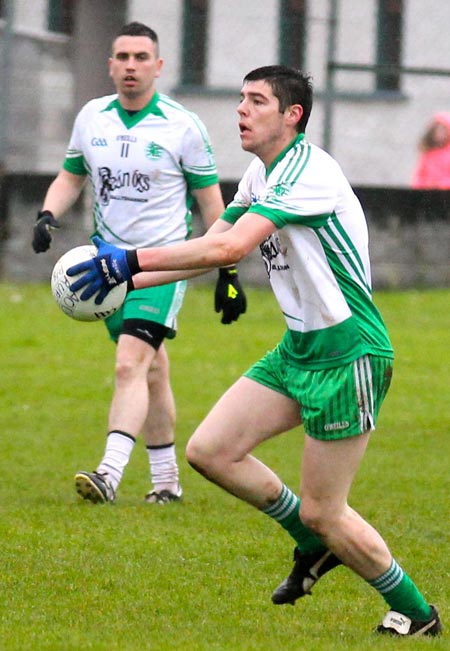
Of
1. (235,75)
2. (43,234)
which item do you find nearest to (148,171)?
(43,234)

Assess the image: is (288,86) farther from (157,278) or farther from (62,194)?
(62,194)

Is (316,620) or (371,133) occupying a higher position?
(316,620)

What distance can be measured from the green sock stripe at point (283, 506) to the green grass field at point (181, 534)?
0.36 m

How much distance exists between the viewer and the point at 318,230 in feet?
17.7

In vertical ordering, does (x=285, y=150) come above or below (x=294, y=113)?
below

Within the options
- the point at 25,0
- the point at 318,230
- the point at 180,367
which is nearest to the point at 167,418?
the point at 318,230

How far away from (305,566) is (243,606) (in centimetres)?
31

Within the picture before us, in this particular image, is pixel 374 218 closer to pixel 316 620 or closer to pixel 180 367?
pixel 180 367

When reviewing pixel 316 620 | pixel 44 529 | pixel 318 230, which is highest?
pixel 318 230

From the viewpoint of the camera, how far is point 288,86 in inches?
216

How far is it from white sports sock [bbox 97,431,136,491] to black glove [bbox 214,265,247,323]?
3.12ft

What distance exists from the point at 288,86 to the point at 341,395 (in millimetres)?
1114

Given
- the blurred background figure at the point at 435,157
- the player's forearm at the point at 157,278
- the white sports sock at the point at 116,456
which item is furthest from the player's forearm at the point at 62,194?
the blurred background figure at the point at 435,157

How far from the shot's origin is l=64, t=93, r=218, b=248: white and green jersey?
27.5 ft
